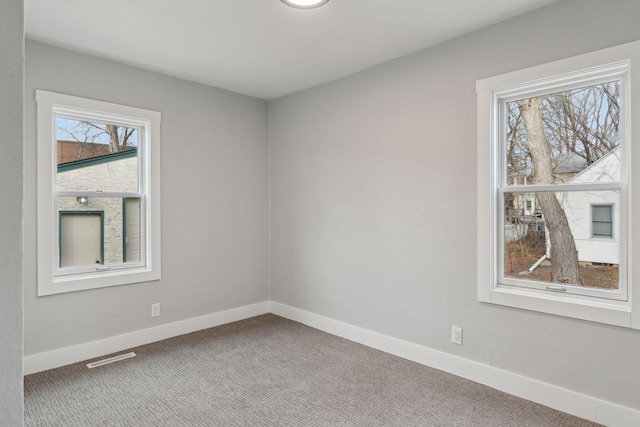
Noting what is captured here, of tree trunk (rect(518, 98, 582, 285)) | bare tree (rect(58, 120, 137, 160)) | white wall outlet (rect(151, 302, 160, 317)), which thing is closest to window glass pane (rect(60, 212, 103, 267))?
bare tree (rect(58, 120, 137, 160))

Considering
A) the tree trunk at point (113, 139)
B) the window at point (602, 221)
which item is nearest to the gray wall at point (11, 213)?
the tree trunk at point (113, 139)

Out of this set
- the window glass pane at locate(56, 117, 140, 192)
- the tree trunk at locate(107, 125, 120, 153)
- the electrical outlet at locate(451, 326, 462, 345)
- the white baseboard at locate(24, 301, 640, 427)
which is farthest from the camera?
the tree trunk at locate(107, 125, 120, 153)

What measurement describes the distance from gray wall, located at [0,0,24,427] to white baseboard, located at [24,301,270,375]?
240 cm

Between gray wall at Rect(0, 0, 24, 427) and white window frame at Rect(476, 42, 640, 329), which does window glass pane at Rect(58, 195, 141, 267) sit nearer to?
gray wall at Rect(0, 0, 24, 427)

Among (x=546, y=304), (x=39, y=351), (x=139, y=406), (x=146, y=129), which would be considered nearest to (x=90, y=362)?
(x=39, y=351)

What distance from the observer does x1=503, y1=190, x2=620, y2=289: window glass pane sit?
2.37m

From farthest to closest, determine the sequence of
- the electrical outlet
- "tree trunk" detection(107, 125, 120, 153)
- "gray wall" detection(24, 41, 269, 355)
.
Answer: "tree trunk" detection(107, 125, 120, 153) → "gray wall" detection(24, 41, 269, 355) → the electrical outlet

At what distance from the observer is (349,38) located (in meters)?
2.94

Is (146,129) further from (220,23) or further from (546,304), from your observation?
(546,304)

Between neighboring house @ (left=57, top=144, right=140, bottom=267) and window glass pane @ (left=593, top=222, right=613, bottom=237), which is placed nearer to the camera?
window glass pane @ (left=593, top=222, right=613, bottom=237)

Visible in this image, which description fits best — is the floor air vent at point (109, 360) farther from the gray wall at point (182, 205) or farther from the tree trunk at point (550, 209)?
the tree trunk at point (550, 209)

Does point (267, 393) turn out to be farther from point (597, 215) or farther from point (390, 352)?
point (597, 215)

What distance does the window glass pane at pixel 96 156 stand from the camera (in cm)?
323

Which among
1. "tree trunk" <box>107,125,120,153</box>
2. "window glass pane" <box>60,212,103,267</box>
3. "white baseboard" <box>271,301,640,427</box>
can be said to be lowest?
"white baseboard" <box>271,301,640,427</box>
